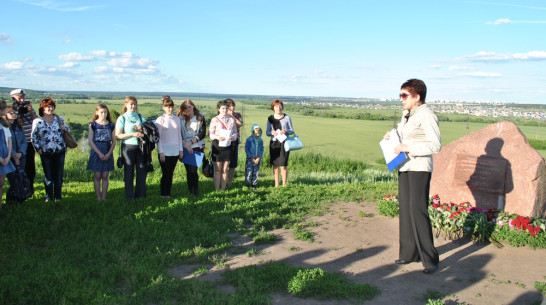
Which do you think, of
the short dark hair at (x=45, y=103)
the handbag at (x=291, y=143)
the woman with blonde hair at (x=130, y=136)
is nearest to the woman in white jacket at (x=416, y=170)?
the handbag at (x=291, y=143)

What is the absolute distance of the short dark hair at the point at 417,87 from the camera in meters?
4.87

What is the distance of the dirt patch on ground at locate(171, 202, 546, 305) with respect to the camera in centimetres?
437

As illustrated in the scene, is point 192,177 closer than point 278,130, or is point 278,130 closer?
point 192,177

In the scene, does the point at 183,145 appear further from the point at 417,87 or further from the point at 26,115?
the point at 417,87

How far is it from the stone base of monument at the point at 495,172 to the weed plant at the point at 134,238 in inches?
75.6

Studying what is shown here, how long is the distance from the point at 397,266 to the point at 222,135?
458 cm

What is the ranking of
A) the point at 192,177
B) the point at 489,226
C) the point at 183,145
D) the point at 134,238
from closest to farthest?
the point at 134,238 → the point at 489,226 → the point at 183,145 → the point at 192,177

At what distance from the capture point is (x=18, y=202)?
7531mm

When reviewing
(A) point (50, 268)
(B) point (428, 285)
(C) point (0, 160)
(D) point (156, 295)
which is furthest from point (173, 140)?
(B) point (428, 285)

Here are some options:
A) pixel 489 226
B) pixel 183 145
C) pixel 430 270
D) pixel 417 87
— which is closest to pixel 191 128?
pixel 183 145

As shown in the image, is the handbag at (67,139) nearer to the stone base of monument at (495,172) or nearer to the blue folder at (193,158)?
the blue folder at (193,158)

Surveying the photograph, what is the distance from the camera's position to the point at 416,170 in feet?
16.1

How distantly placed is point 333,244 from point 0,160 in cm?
515

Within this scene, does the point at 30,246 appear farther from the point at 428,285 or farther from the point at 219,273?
the point at 428,285
